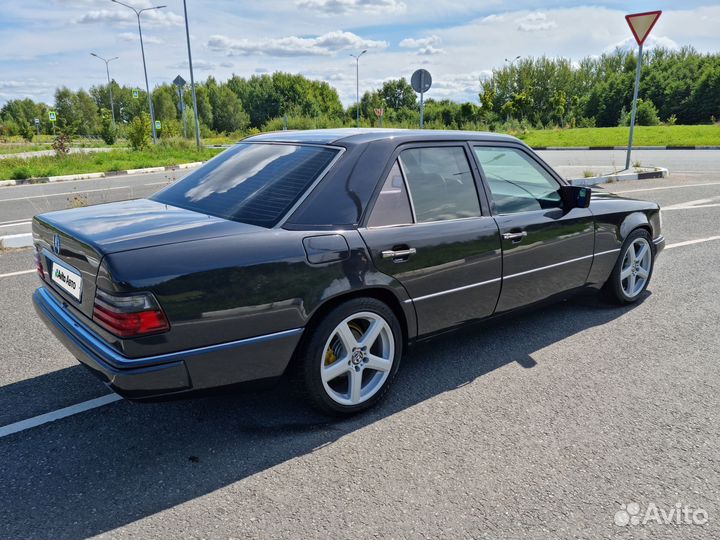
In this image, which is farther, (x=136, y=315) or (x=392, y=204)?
(x=392, y=204)

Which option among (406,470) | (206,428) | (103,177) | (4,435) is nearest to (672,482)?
(406,470)

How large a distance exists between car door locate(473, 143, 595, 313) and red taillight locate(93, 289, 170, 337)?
7.11ft

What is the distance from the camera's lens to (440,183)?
11.1ft

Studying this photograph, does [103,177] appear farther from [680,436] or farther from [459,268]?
[680,436]

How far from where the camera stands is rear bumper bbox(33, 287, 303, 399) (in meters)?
2.36

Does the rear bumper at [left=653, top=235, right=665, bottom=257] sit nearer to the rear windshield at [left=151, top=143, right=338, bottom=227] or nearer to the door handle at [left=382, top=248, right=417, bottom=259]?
the door handle at [left=382, top=248, right=417, bottom=259]

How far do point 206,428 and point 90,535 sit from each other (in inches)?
33.0

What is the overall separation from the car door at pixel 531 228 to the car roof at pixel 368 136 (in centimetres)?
13

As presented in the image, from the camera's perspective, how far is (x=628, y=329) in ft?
14.0

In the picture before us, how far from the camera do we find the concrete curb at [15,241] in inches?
279

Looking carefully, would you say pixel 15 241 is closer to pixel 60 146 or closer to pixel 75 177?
pixel 75 177

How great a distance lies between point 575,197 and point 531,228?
52 centimetres
